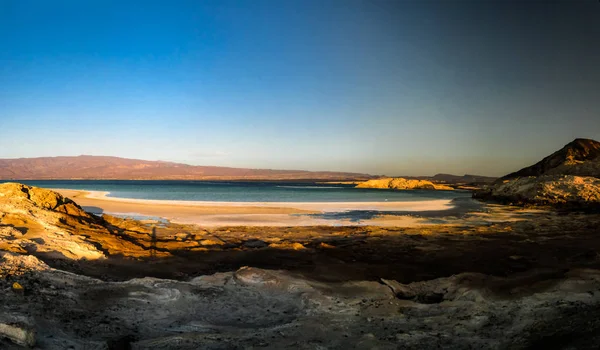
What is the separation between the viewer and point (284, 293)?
771 centimetres

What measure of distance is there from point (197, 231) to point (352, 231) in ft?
23.6

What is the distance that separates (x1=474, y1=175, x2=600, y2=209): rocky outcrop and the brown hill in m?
8.10

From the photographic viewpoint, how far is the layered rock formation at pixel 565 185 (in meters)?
30.2

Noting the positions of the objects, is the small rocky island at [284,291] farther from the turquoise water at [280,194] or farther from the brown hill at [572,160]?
the brown hill at [572,160]

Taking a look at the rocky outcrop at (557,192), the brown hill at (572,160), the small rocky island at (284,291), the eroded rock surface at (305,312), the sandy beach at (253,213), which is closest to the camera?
the eroded rock surface at (305,312)

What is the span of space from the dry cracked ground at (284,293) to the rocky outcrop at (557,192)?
1972 centimetres

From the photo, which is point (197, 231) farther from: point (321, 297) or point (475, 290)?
point (475, 290)

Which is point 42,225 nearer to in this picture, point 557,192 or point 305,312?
point 305,312

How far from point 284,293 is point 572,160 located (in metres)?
53.1

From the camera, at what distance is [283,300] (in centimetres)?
735

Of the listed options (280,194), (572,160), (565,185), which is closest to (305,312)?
(565,185)

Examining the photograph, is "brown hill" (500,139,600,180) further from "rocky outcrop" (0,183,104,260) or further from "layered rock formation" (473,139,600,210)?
"rocky outcrop" (0,183,104,260)

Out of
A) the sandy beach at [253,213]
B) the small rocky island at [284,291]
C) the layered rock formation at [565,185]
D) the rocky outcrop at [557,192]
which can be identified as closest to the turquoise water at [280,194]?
the sandy beach at [253,213]

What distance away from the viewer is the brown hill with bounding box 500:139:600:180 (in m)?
42.4
